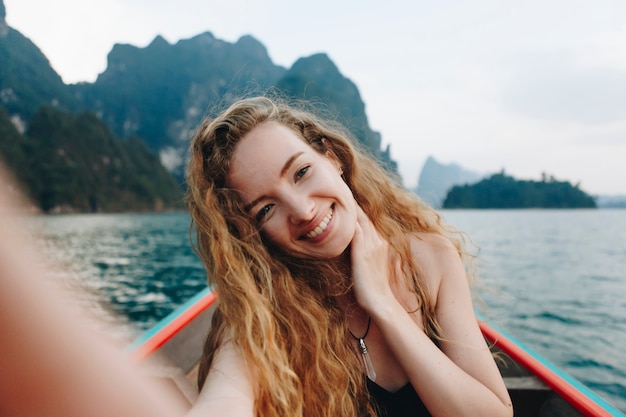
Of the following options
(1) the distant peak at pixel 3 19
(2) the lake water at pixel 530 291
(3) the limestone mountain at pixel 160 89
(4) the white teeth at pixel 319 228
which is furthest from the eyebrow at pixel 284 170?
(3) the limestone mountain at pixel 160 89

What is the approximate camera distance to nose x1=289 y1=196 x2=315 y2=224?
133 cm

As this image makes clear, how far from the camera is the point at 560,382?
6.59 ft

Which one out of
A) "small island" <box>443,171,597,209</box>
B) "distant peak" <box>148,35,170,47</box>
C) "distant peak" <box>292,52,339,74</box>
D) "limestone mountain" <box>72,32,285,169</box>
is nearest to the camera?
"small island" <box>443,171,597,209</box>

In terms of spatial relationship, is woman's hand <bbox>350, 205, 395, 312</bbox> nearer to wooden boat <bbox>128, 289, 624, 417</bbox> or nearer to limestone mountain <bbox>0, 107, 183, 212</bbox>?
wooden boat <bbox>128, 289, 624, 417</bbox>

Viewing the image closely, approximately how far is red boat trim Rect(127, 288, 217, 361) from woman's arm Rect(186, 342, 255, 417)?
1.37 meters

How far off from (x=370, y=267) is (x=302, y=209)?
0.37 meters

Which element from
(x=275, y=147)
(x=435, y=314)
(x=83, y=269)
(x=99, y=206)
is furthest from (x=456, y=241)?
(x=99, y=206)

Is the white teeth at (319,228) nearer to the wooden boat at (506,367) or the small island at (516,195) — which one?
the wooden boat at (506,367)

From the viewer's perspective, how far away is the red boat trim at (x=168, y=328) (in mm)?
2614

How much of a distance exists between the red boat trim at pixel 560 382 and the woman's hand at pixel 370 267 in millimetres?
845

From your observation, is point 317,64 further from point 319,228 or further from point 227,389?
point 227,389

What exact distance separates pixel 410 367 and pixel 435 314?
1.15 ft

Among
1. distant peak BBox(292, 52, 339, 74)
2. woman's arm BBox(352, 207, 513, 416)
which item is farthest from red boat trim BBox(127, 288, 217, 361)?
distant peak BBox(292, 52, 339, 74)

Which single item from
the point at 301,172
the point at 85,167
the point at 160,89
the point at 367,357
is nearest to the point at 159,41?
the point at 160,89
